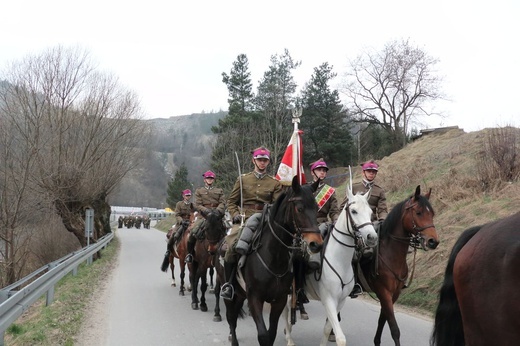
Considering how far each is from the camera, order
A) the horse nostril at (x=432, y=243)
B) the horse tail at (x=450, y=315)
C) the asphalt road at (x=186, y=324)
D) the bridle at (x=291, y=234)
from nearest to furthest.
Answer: the horse tail at (x=450, y=315) → the bridle at (x=291, y=234) → the horse nostril at (x=432, y=243) → the asphalt road at (x=186, y=324)

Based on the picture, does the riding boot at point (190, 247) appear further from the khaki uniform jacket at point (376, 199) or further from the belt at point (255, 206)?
the khaki uniform jacket at point (376, 199)

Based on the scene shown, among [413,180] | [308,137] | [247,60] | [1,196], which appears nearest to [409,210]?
[413,180]

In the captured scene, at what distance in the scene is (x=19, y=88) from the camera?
20.3 meters

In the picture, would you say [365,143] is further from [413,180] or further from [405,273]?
[405,273]

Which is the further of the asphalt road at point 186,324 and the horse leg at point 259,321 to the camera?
the asphalt road at point 186,324

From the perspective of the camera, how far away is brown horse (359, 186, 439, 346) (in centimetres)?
623

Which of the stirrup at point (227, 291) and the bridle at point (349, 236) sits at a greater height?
the bridle at point (349, 236)

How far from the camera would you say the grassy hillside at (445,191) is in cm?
1023

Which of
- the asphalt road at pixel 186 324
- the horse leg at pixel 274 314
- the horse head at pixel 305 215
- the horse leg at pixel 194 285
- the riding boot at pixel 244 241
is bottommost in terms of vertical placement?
the asphalt road at pixel 186 324

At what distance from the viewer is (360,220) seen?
580cm

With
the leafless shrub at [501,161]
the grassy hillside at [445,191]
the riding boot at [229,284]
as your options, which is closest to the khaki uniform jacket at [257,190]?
the riding boot at [229,284]

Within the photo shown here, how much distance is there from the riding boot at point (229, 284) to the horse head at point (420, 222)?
2622mm

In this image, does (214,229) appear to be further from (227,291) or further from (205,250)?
(227,291)

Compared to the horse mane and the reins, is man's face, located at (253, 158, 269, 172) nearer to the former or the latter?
the reins
